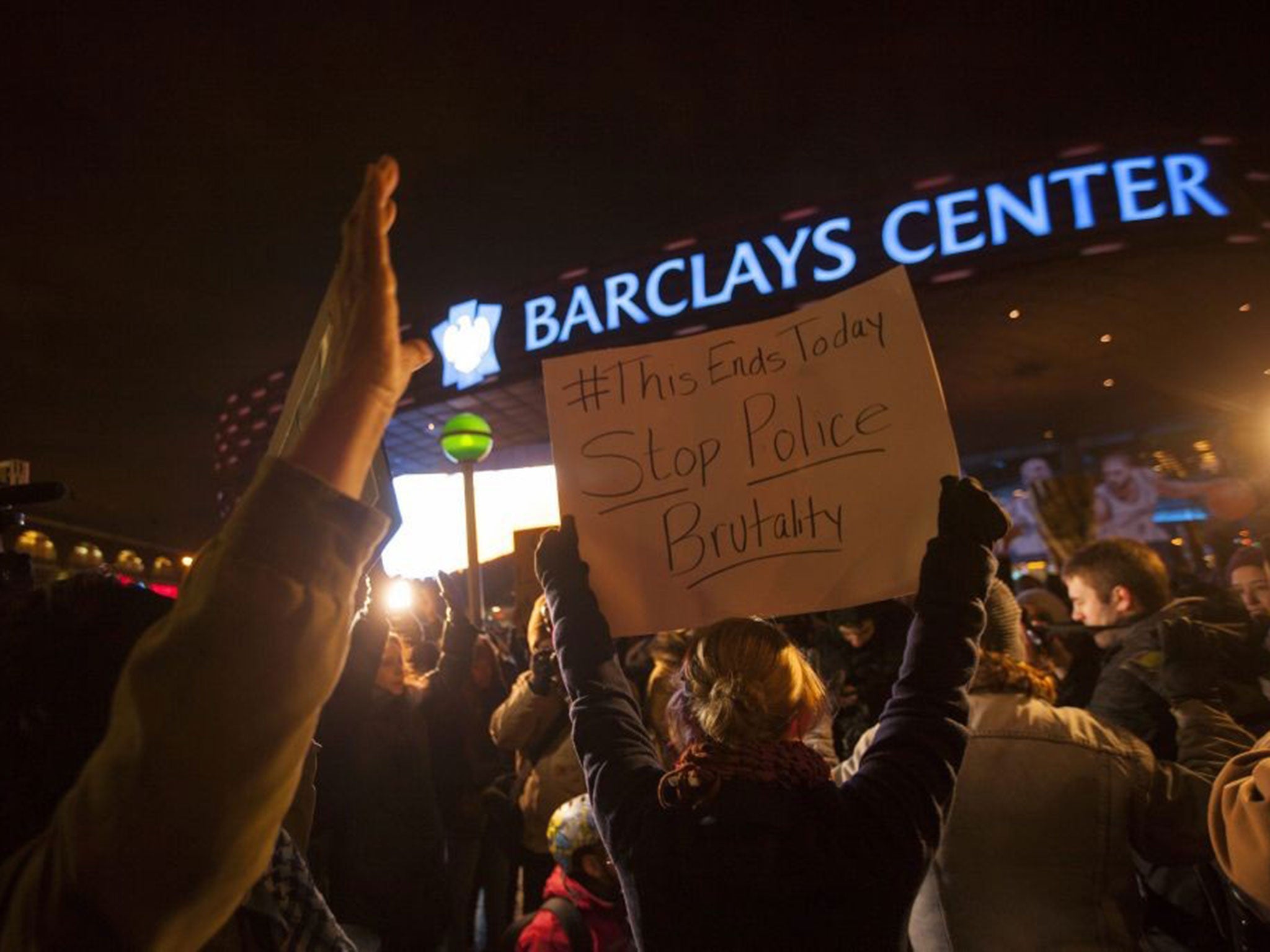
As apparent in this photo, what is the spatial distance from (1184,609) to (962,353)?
11745mm

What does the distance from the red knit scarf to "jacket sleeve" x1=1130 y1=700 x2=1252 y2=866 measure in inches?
45.3

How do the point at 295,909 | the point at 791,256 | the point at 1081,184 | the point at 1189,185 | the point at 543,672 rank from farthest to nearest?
1. the point at 791,256
2. the point at 1081,184
3. the point at 1189,185
4. the point at 543,672
5. the point at 295,909

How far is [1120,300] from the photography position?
37.4ft

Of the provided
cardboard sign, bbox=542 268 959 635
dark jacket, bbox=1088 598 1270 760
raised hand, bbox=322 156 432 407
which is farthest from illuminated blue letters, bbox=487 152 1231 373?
raised hand, bbox=322 156 432 407

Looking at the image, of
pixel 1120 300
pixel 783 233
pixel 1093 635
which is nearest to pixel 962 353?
pixel 1120 300

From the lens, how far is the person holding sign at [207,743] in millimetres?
642

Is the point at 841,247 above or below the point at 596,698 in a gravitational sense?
above

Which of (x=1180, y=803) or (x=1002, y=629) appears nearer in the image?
(x=1180, y=803)

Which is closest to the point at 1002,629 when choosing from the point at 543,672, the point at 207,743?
the point at 543,672

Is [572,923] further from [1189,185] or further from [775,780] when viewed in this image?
[1189,185]

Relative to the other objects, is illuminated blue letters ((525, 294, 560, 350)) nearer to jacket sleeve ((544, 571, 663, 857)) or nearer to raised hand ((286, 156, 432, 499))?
jacket sleeve ((544, 571, 663, 857))

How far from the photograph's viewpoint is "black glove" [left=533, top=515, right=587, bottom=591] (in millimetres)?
1763

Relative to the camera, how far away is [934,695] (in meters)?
1.46

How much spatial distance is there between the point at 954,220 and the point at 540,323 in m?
6.49
